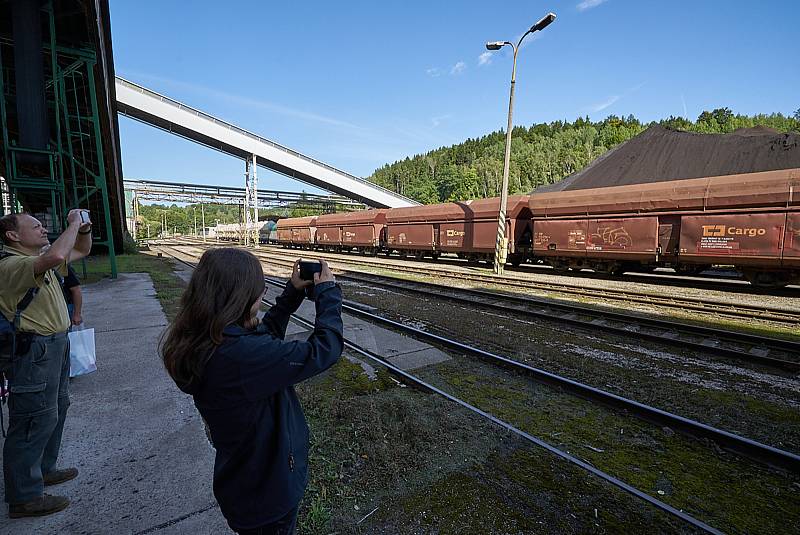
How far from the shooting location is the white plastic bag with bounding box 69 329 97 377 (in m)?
3.62

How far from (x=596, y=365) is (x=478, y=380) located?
1930mm

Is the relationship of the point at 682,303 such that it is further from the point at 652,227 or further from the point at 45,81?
the point at 45,81

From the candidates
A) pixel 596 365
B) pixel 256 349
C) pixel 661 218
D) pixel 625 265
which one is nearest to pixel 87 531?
pixel 256 349

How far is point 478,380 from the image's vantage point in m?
5.12

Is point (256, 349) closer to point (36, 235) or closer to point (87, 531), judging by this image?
point (87, 531)

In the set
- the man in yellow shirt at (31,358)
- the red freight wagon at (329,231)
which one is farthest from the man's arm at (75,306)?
the red freight wagon at (329,231)

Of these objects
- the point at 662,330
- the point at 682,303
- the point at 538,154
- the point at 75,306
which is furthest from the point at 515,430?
the point at 538,154

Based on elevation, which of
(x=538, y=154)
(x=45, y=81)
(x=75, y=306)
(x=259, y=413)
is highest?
(x=538, y=154)

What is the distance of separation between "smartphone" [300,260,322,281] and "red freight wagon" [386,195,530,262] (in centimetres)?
1692

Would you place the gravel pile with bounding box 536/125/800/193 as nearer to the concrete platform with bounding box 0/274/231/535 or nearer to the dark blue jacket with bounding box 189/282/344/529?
the dark blue jacket with bounding box 189/282/344/529

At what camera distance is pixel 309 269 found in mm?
1975

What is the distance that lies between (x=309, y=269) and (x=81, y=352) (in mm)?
3186

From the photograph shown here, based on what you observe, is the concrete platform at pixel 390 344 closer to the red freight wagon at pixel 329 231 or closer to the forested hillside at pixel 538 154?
the red freight wagon at pixel 329 231

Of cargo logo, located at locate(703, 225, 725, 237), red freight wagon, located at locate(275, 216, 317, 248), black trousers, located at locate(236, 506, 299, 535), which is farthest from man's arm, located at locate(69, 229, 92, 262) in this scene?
red freight wagon, located at locate(275, 216, 317, 248)
